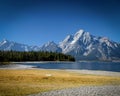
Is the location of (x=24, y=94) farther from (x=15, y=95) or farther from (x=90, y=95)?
(x=90, y=95)

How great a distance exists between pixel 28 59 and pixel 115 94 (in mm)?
180202

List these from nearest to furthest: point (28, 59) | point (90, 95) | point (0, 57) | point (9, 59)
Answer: point (90, 95) < point (0, 57) < point (9, 59) < point (28, 59)

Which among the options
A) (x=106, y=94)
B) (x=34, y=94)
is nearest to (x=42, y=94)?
(x=34, y=94)

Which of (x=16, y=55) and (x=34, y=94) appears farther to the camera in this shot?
(x=16, y=55)

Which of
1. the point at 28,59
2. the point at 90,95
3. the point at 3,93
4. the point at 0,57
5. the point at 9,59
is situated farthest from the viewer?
the point at 28,59

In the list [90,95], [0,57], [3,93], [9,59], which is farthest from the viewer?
[9,59]

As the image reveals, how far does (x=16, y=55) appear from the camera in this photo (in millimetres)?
190125

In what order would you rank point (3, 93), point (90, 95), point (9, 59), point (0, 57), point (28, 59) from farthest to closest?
point (28, 59) < point (9, 59) < point (0, 57) < point (3, 93) < point (90, 95)

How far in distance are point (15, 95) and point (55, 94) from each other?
3.55 metres

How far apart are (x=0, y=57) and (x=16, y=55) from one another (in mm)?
25306

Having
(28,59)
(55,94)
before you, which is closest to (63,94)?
(55,94)

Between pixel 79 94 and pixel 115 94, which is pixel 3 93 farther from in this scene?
pixel 115 94

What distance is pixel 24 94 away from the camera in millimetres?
22875

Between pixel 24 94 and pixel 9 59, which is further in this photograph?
pixel 9 59
